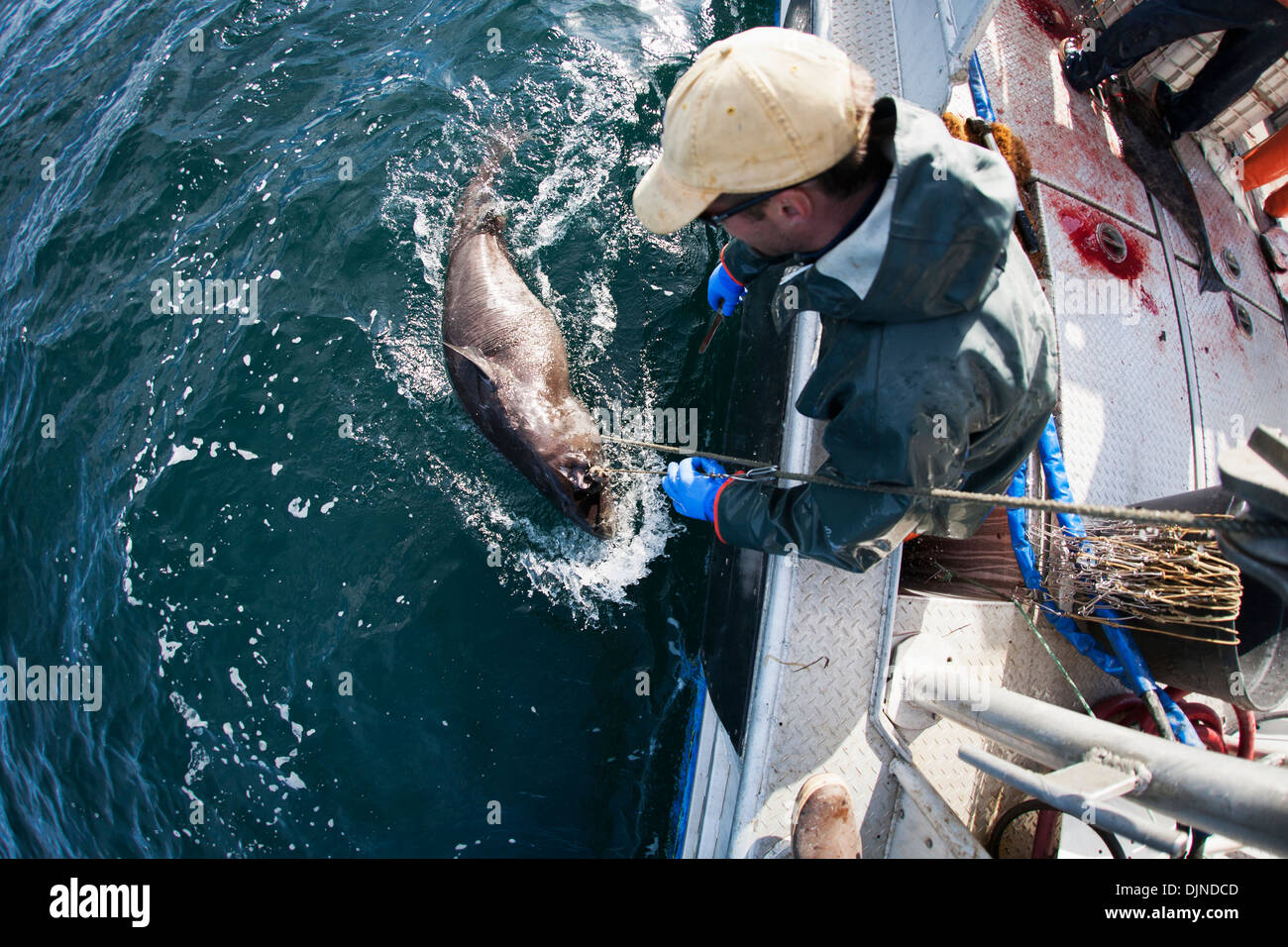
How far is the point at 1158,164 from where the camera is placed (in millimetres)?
5918

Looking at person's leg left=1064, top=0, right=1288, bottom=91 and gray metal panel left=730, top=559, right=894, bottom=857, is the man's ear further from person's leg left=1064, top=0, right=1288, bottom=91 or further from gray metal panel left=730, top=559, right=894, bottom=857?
person's leg left=1064, top=0, right=1288, bottom=91

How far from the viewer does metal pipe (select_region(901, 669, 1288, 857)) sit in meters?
1.83

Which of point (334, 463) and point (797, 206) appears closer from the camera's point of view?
point (797, 206)

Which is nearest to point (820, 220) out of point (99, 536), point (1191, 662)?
point (1191, 662)

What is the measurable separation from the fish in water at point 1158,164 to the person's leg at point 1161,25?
1.83 ft

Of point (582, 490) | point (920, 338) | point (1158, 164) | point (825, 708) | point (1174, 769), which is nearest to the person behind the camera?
point (1174, 769)

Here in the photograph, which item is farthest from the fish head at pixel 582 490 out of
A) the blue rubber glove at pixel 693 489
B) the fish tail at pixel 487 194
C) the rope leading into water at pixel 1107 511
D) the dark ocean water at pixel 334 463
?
the fish tail at pixel 487 194

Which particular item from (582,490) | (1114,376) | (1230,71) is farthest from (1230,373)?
(582,490)

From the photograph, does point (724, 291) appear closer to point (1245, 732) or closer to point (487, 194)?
point (487, 194)

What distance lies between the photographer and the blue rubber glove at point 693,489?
155 inches

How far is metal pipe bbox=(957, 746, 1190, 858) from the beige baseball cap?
6.87 feet

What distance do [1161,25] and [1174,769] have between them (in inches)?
226

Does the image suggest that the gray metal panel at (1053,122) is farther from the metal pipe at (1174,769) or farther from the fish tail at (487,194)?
the metal pipe at (1174,769)

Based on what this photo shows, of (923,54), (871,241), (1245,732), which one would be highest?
(923,54)
